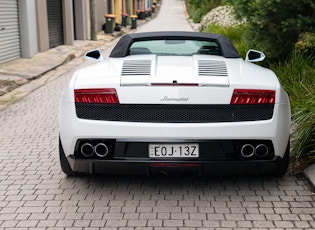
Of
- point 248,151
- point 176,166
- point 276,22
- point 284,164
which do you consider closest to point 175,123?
point 176,166

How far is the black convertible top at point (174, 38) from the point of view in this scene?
5438mm

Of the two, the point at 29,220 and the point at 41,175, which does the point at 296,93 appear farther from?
the point at 29,220

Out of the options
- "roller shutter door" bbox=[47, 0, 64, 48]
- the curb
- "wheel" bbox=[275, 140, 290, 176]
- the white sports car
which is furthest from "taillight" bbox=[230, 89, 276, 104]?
"roller shutter door" bbox=[47, 0, 64, 48]

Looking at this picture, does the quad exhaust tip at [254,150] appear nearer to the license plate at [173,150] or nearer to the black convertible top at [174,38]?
the license plate at [173,150]

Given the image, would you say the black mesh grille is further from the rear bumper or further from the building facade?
the building facade

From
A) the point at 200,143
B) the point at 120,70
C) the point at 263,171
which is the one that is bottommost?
the point at 263,171

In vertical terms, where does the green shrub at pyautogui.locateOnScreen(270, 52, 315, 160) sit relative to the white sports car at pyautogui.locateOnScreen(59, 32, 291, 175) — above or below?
below

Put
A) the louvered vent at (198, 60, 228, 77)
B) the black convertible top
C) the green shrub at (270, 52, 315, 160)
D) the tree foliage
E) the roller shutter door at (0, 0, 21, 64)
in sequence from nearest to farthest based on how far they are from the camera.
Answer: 1. the louvered vent at (198, 60, 228, 77)
2. the green shrub at (270, 52, 315, 160)
3. the black convertible top
4. the tree foliage
5. the roller shutter door at (0, 0, 21, 64)

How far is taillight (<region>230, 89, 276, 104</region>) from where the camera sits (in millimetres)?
4223

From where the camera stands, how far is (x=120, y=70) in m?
4.56

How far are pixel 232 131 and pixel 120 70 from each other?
3.68 ft

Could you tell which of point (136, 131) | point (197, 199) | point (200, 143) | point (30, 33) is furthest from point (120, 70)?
point (30, 33)

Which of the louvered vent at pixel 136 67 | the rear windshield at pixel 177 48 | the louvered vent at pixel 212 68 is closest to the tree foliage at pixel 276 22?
the rear windshield at pixel 177 48

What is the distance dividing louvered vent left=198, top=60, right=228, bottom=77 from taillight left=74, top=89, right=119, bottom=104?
0.76 meters
